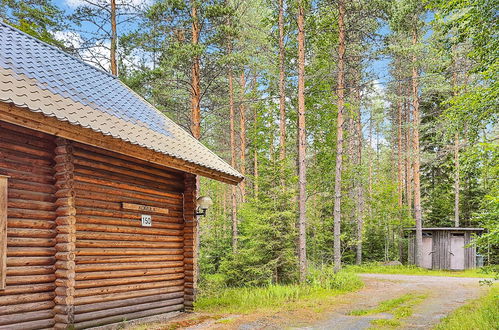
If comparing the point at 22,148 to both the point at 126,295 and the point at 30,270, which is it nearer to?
the point at 30,270

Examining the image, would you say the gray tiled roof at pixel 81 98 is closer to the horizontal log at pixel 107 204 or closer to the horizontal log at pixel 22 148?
the horizontal log at pixel 22 148

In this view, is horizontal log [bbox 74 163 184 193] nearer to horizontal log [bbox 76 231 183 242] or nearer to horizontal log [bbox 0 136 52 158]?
horizontal log [bbox 0 136 52 158]

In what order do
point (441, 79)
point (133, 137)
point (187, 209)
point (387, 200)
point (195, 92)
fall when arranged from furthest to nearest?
point (387, 200) < point (441, 79) < point (195, 92) < point (187, 209) < point (133, 137)

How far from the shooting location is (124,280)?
7109mm

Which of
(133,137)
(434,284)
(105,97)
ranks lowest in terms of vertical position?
(434,284)

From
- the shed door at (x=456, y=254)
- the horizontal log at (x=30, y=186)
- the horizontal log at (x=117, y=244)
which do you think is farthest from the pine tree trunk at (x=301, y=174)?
the shed door at (x=456, y=254)

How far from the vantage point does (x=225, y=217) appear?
71.0 feet

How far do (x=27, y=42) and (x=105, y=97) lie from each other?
1.77 m

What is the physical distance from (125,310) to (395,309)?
18.2 ft

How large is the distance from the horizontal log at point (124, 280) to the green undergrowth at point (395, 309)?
149 inches

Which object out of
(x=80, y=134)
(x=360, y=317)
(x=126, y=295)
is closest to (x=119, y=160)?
(x=80, y=134)

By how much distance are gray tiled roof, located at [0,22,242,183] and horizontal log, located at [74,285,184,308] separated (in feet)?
8.30

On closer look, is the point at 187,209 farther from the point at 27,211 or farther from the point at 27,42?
the point at 27,42

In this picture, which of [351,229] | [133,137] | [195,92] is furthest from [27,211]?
[351,229]
